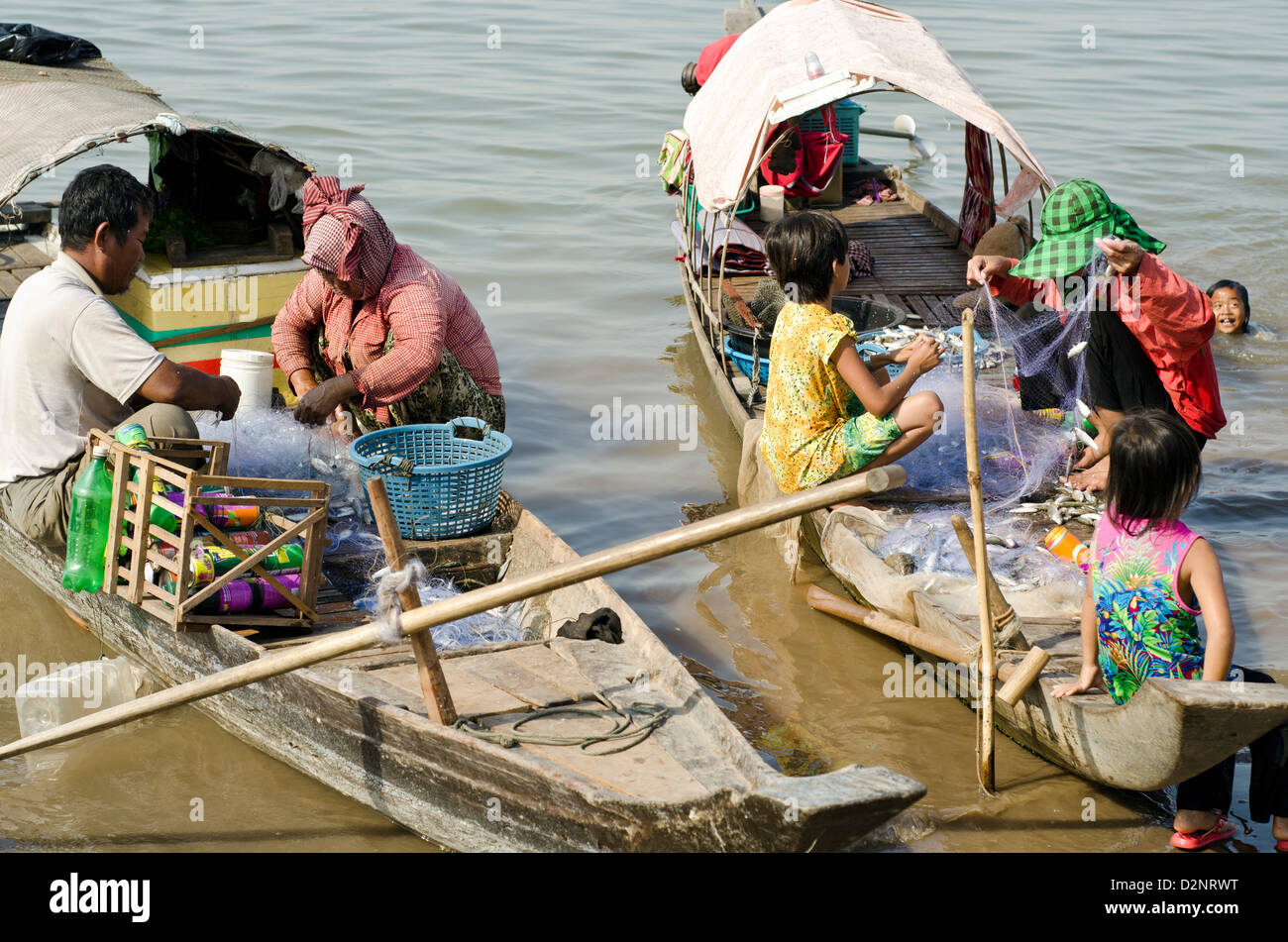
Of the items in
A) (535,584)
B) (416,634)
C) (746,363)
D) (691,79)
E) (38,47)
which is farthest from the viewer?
(691,79)

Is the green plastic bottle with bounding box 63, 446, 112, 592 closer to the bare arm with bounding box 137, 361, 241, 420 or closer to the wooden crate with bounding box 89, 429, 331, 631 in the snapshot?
the wooden crate with bounding box 89, 429, 331, 631

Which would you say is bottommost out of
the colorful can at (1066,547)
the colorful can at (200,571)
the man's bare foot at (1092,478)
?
the colorful can at (1066,547)

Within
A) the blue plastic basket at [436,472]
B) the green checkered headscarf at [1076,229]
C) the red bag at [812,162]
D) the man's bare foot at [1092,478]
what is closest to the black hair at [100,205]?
the blue plastic basket at [436,472]

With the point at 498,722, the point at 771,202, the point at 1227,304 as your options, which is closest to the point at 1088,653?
the point at 498,722

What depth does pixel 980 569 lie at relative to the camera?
153 inches

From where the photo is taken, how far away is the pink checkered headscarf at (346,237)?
5043mm

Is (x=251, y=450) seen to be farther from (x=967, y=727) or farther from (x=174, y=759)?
(x=967, y=727)

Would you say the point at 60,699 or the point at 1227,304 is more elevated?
the point at 1227,304

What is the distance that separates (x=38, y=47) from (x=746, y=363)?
4935 millimetres

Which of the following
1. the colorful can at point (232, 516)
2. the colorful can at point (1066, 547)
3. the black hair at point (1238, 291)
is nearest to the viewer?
the colorful can at point (232, 516)

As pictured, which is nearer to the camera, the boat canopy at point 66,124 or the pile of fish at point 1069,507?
the pile of fish at point 1069,507

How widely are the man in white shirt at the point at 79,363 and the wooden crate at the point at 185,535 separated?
9.5 inches

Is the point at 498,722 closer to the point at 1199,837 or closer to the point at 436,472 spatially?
the point at 436,472

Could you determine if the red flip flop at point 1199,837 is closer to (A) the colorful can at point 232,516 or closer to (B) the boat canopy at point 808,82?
(A) the colorful can at point 232,516
